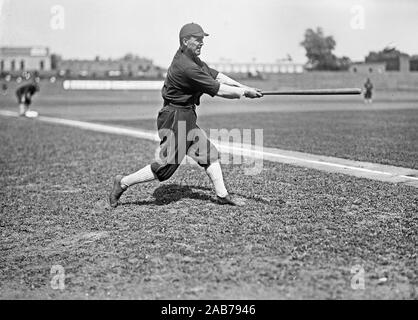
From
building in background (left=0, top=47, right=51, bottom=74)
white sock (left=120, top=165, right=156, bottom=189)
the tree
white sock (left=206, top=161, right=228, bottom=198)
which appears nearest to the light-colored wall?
building in background (left=0, top=47, right=51, bottom=74)

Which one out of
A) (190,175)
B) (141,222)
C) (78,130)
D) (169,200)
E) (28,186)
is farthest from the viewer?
(78,130)

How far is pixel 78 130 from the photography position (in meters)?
17.7

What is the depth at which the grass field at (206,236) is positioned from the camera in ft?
13.0

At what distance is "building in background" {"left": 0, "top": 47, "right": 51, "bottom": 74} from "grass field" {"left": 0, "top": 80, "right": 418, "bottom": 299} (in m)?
94.8

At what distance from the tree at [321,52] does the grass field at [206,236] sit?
5252cm

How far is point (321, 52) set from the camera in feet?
215

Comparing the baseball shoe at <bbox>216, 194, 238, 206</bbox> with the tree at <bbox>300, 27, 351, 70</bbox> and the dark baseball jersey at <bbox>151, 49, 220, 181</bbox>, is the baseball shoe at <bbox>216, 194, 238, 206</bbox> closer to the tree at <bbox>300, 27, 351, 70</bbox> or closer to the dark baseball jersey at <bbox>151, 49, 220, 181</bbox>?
the dark baseball jersey at <bbox>151, 49, 220, 181</bbox>

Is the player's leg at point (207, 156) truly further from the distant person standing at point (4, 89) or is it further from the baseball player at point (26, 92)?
the distant person standing at point (4, 89)

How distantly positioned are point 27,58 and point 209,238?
101m

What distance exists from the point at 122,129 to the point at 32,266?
44.1 feet

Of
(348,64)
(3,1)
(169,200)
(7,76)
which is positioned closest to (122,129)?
(3,1)

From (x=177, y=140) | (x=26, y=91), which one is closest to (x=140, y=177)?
(x=177, y=140)

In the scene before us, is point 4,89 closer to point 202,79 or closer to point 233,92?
point 202,79

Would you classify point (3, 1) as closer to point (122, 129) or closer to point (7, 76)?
point (122, 129)
